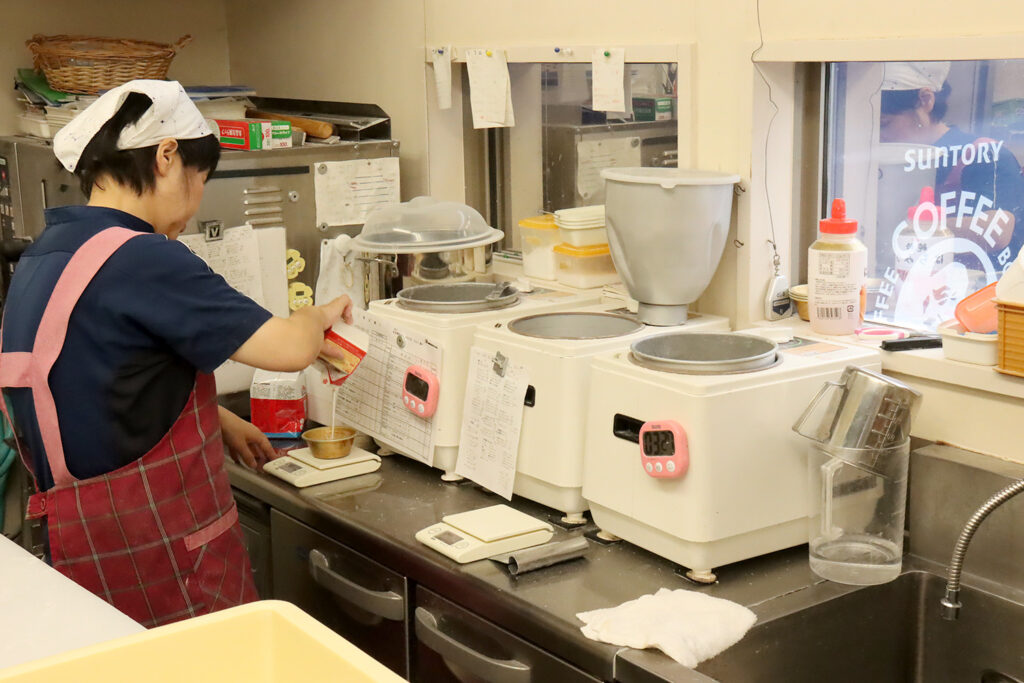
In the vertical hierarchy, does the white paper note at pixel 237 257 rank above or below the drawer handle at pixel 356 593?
above

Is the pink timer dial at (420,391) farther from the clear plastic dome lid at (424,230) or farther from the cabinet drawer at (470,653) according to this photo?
the cabinet drawer at (470,653)

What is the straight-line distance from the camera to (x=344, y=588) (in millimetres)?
2029

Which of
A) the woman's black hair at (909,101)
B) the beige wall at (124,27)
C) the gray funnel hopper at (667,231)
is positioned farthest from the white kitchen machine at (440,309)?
the beige wall at (124,27)

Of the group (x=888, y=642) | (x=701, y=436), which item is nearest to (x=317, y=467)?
(x=701, y=436)

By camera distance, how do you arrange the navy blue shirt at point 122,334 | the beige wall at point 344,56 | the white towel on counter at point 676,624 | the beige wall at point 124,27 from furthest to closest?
the beige wall at point 124,27 → the beige wall at point 344,56 → the navy blue shirt at point 122,334 → the white towel on counter at point 676,624

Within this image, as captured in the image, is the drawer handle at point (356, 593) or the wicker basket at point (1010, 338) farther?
the drawer handle at point (356, 593)

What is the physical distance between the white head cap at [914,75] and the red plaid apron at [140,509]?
1.28 m

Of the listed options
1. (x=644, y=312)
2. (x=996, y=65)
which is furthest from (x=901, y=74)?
(x=644, y=312)

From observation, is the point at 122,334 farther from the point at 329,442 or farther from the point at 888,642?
the point at 888,642

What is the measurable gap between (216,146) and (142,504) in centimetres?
61

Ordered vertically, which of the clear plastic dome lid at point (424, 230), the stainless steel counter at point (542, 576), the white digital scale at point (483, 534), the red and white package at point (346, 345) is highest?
the clear plastic dome lid at point (424, 230)

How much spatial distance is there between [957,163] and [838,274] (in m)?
0.26

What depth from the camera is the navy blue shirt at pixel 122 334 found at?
1.78 meters

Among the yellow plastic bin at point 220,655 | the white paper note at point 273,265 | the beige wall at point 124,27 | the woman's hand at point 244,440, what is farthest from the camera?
the beige wall at point 124,27
